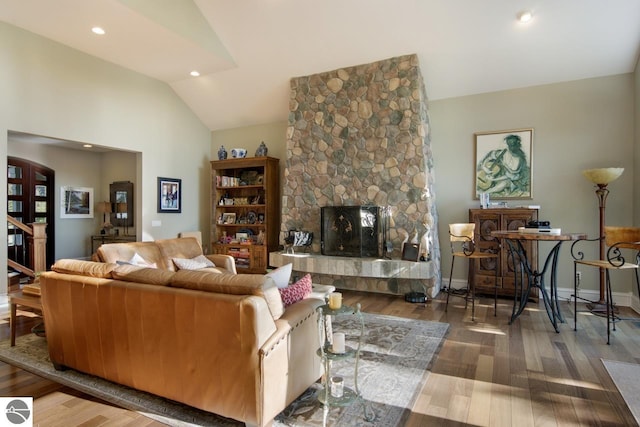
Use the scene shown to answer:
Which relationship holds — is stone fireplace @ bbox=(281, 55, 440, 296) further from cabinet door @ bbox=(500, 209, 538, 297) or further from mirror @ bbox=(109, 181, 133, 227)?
mirror @ bbox=(109, 181, 133, 227)

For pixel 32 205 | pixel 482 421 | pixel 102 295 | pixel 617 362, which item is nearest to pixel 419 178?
pixel 617 362

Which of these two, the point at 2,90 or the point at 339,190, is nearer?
the point at 2,90

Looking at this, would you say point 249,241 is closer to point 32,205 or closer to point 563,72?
point 32,205

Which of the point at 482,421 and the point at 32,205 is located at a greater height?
the point at 32,205

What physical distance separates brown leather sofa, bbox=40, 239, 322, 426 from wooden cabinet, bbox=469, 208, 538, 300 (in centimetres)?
345

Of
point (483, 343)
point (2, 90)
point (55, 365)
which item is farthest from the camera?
point (2, 90)

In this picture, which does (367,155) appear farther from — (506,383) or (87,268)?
(87,268)

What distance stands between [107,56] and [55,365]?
4787mm

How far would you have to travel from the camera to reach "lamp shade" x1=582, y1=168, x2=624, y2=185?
420 centimetres

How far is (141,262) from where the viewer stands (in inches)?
151

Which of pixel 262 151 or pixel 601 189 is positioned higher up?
pixel 262 151

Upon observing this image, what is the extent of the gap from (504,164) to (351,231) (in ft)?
8.06

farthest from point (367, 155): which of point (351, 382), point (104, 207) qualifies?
point (104, 207)

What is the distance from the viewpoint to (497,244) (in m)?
4.95
